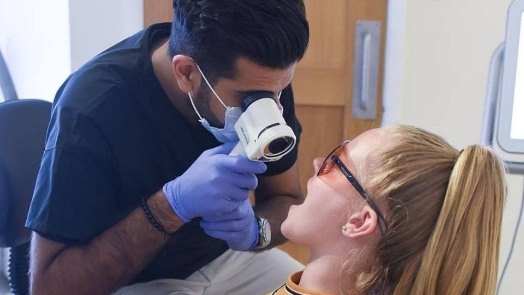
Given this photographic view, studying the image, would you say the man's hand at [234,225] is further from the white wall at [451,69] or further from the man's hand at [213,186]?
the white wall at [451,69]

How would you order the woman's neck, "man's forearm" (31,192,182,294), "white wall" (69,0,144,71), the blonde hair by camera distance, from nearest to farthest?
the blonde hair
the woman's neck
"man's forearm" (31,192,182,294)
"white wall" (69,0,144,71)

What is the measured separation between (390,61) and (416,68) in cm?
11

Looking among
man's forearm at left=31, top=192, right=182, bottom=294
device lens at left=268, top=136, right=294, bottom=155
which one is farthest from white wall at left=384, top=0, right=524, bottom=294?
man's forearm at left=31, top=192, right=182, bottom=294

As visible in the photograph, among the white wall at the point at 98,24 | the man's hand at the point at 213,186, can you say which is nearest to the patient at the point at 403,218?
the man's hand at the point at 213,186

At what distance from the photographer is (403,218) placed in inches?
36.6

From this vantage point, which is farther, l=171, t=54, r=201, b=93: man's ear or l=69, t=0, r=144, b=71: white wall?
l=69, t=0, r=144, b=71: white wall

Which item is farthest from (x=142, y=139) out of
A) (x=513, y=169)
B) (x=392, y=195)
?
(x=513, y=169)

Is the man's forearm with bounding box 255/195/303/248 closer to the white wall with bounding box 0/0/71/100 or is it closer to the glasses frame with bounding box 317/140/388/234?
the glasses frame with bounding box 317/140/388/234

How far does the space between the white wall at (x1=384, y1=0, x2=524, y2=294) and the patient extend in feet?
3.26

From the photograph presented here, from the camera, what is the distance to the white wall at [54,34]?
183 cm

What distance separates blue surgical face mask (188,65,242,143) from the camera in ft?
3.71

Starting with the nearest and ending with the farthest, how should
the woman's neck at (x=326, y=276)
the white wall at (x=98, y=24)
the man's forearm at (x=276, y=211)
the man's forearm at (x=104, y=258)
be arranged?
the woman's neck at (x=326, y=276) < the man's forearm at (x=104, y=258) < the man's forearm at (x=276, y=211) < the white wall at (x=98, y=24)

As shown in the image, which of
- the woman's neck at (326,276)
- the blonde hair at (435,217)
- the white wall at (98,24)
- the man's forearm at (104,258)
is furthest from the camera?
the white wall at (98,24)

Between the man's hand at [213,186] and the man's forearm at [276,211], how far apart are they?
12.2 inches
